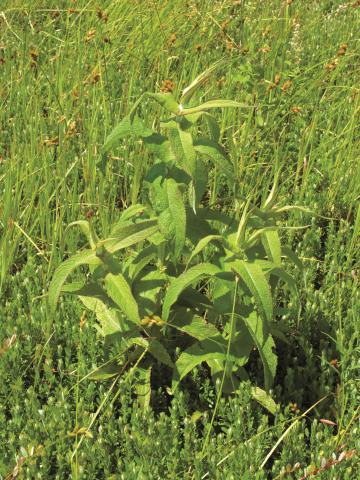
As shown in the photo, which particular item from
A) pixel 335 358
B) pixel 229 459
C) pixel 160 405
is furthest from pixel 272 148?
pixel 229 459

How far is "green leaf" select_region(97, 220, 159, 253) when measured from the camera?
272cm

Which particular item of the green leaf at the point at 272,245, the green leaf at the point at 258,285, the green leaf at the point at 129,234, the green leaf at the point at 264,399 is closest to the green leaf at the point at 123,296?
the green leaf at the point at 129,234

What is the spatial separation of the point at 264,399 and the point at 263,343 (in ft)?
1.19

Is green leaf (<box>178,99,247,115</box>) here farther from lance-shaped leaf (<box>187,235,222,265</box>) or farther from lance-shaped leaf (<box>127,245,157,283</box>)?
lance-shaped leaf (<box>127,245,157,283</box>)

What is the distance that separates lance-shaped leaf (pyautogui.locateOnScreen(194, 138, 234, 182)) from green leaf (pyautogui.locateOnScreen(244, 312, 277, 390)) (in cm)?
52

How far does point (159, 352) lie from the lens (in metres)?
2.98

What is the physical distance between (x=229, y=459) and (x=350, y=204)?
6.15 ft

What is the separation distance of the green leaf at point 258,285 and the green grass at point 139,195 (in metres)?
0.47

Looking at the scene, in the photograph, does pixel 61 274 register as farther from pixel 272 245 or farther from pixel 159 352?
pixel 272 245

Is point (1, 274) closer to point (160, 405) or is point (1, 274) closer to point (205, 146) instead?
point (160, 405)

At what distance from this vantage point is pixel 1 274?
12.0 feet

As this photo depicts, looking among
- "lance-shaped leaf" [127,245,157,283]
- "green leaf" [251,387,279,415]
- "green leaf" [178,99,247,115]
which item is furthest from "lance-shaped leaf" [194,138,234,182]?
"green leaf" [251,387,279,415]

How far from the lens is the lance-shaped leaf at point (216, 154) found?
261 cm

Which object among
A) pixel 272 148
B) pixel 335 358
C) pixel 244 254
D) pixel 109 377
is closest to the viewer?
pixel 244 254
